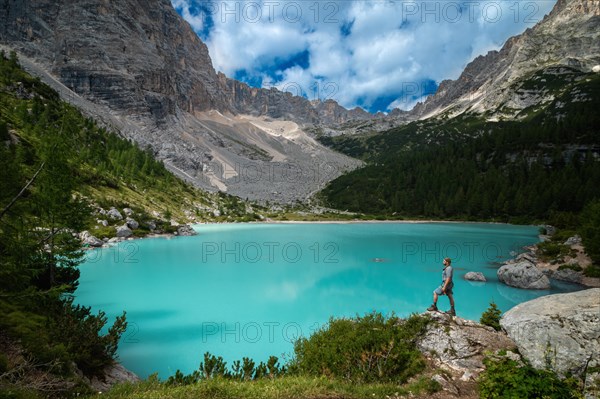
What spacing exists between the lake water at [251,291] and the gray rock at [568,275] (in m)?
2.57

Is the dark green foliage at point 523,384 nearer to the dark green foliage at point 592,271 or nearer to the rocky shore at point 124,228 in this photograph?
the dark green foliage at point 592,271

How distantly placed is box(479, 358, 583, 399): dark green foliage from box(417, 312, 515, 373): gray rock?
2503mm

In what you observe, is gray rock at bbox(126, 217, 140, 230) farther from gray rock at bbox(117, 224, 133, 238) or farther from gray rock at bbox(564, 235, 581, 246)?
gray rock at bbox(564, 235, 581, 246)

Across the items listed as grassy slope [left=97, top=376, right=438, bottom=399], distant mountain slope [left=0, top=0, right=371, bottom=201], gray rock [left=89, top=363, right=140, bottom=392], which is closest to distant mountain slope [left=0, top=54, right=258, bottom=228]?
gray rock [left=89, top=363, right=140, bottom=392]

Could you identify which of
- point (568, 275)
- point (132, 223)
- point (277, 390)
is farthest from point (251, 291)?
point (132, 223)

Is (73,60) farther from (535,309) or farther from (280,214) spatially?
(535,309)

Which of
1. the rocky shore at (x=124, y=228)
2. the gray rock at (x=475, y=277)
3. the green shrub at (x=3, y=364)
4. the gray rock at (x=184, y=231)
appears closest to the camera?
the green shrub at (x=3, y=364)

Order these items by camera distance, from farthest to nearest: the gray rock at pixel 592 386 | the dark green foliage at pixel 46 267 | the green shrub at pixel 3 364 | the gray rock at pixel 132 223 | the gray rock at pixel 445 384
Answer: the gray rock at pixel 132 223 → the gray rock at pixel 445 384 → the dark green foliage at pixel 46 267 → the gray rock at pixel 592 386 → the green shrub at pixel 3 364

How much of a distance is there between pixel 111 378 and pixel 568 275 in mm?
38855

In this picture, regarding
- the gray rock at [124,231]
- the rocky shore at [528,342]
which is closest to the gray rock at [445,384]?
the rocky shore at [528,342]

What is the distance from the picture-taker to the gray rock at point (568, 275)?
31031 millimetres

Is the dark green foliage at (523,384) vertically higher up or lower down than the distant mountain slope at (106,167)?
lower down

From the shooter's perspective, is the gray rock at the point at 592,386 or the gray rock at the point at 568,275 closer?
the gray rock at the point at 592,386

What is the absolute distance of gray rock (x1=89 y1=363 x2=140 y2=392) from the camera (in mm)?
10381
